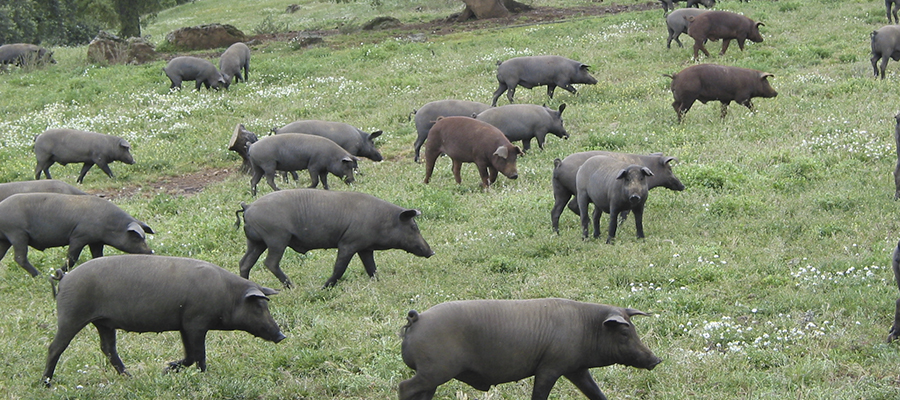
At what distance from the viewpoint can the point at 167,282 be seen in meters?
7.84

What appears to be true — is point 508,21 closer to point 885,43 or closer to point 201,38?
point 201,38

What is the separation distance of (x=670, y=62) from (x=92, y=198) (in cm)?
1571

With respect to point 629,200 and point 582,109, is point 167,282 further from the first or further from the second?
point 582,109

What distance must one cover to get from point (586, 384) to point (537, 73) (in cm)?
1397

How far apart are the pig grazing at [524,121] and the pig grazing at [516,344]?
970 centimetres

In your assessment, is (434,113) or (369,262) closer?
(369,262)

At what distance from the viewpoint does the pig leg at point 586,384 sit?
6.93 meters

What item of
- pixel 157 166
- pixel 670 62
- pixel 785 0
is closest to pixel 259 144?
pixel 157 166

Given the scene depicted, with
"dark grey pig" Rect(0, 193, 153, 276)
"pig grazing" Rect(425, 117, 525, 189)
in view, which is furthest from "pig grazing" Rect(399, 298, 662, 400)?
"pig grazing" Rect(425, 117, 525, 189)

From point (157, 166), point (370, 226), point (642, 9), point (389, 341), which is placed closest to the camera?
point (389, 341)

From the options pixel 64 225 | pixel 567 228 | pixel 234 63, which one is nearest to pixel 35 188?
pixel 64 225

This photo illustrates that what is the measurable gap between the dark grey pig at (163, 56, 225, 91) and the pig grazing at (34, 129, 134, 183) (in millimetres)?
7291

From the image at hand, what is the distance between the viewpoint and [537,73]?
2022 cm

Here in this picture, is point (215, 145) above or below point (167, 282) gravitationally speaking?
below
